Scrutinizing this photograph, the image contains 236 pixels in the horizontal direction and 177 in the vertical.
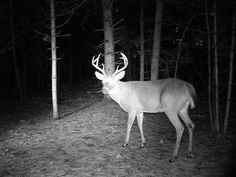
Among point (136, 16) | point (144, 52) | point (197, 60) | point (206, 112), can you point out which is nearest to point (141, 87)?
point (206, 112)

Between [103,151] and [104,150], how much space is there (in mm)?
81

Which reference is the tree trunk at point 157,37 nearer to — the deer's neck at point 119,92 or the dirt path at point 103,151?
the dirt path at point 103,151

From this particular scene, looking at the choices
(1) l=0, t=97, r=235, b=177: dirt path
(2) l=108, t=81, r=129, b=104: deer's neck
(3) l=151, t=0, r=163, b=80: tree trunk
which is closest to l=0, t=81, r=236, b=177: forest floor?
(1) l=0, t=97, r=235, b=177: dirt path

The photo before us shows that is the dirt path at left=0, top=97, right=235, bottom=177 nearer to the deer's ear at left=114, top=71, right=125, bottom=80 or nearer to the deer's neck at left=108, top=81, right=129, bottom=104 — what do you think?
the deer's neck at left=108, top=81, right=129, bottom=104

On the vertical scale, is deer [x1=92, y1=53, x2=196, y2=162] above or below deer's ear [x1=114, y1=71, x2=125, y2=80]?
below

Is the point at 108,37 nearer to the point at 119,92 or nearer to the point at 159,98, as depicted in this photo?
the point at 119,92

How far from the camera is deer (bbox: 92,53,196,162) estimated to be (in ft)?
22.8

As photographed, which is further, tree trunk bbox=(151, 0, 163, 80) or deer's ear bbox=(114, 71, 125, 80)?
tree trunk bbox=(151, 0, 163, 80)

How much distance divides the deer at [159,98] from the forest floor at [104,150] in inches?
17.8

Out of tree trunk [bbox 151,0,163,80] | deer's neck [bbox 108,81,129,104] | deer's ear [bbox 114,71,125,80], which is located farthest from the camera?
tree trunk [bbox 151,0,163,80]

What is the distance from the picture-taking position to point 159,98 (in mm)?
7297

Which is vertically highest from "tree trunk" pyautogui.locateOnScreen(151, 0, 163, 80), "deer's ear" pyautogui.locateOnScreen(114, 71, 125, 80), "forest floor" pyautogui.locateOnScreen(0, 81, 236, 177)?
"tree trunk" pyautogui.locateOnScreen(151, 0, 163, 80)

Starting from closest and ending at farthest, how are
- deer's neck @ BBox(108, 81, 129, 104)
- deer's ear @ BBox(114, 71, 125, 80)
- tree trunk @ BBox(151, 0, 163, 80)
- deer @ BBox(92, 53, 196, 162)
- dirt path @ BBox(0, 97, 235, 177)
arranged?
dirt path @ BBox(0, 97, 235, 177)
deer @ BBox(92, 53, 196, 162)
deer's neck @ BBox(108, 81, 129, 104)
deer's ear @ BBox(114, 71, 125, 80)
tree trunk @ BBox(151, 0, 163, 80)

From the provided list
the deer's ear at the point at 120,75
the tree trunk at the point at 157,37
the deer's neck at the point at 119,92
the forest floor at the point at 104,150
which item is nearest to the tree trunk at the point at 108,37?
the tree trunk at the point at 157,37
